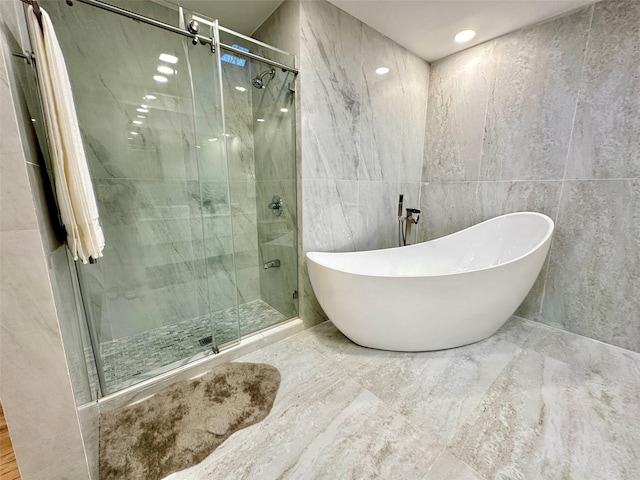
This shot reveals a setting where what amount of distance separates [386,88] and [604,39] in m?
1.29

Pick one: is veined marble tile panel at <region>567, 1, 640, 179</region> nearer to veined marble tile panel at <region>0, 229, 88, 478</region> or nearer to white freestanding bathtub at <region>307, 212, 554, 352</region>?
white freestanding bathtub at <region>307, 212, 554, 352</region>

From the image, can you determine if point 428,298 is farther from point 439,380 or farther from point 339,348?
point 339,348

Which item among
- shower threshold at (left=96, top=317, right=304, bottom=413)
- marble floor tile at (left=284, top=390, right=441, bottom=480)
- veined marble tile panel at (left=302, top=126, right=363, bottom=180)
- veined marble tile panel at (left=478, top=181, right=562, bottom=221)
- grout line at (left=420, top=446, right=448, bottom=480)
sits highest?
veined marble tile panel at (left=302, top=126, right=363, bottom=180)

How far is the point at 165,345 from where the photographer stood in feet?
5.27

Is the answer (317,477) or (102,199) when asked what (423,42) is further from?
(317,477)

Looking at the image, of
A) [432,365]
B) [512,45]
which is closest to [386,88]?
[512,45]

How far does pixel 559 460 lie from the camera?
0.92 m

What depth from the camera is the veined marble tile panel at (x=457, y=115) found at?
1.99 meters

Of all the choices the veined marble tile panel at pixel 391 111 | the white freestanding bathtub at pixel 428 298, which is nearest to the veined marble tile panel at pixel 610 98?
the white freestanding bathtub at pixel 428 298

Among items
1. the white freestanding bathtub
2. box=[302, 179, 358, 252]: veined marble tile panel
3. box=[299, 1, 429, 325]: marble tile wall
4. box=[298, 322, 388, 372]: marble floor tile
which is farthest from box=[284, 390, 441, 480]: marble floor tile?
box=[302, 179, 358, 252]: veined marble tile panel

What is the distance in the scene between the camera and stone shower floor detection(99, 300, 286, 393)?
1.35m

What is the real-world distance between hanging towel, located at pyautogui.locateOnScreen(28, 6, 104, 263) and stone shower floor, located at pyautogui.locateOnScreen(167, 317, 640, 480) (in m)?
0.95

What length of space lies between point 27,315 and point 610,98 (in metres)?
2.86

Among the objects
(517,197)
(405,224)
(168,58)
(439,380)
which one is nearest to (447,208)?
(405,224)
